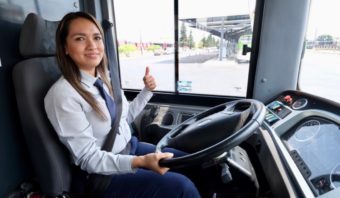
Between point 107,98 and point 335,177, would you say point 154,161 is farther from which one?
point 335,177

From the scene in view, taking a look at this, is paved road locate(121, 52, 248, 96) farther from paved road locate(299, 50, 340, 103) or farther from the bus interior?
paved road locate(299, 50, 340, 103)

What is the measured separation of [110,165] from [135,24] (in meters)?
1.47

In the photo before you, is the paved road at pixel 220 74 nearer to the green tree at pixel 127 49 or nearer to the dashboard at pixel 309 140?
the green tree at pixel 127 49

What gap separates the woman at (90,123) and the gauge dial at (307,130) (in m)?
0.60

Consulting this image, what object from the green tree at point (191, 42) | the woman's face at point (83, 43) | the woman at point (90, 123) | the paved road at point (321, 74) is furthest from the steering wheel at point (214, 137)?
the green tree at point (191, 42)

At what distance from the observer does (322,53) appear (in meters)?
1.34

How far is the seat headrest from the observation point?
0.88 m

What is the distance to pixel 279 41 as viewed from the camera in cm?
148

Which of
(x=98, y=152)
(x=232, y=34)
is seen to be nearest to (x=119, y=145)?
(x=98, y=152)

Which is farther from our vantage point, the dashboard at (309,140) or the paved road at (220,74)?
the paved road at (220,74)

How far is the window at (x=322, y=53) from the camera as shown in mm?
1227

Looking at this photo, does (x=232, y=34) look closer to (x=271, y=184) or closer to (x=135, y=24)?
(x=135, y=24)

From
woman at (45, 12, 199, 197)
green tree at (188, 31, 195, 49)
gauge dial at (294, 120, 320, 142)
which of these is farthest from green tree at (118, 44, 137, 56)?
gauge dial at (294, 120, 320, 142)

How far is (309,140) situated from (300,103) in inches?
12.1
